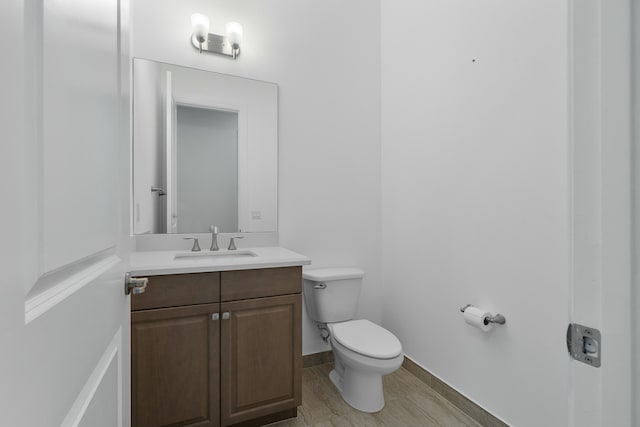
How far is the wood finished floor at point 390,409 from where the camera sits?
1656 millimetres

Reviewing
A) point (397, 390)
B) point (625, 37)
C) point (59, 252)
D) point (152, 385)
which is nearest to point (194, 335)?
point (152, 385)

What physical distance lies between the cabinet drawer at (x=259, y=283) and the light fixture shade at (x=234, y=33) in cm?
142

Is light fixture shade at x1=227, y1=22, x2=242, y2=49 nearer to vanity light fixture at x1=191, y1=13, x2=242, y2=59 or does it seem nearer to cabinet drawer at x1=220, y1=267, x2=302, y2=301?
vanity light fixture at x1=191, y1=13, x2=242, y2=59

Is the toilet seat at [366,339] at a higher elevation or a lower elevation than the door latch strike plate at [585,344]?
lower

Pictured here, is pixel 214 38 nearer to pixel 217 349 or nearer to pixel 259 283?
pixel 259 283

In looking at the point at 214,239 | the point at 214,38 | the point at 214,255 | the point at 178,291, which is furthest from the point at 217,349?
the point at 214,38

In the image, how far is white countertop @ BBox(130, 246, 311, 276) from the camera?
1.35 metres

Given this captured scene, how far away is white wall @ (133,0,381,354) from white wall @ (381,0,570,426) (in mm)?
158

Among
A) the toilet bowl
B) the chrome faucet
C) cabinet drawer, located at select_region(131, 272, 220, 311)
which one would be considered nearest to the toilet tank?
the toilet bowl

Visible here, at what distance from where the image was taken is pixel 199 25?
1868 mm

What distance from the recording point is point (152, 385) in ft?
4.41

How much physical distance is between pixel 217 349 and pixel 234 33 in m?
1.81

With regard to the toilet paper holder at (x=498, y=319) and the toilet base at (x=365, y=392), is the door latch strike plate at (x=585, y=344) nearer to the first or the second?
the toilet paper holder at (x=498, y=319)

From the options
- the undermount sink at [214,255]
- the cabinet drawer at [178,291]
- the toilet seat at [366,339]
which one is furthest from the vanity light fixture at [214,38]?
the toilet seat at [366,339]
